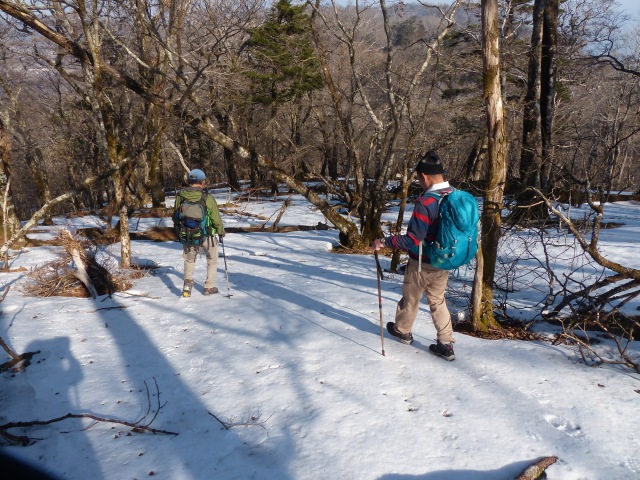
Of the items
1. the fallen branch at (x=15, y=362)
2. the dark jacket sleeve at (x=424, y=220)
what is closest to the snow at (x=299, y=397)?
the fallen branch at (x=15, y=362)

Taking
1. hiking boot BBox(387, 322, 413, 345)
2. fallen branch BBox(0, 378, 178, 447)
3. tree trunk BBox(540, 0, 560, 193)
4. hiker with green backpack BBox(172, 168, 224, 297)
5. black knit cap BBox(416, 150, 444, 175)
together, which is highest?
tree trunk BBox(540, 0, 560, 193)

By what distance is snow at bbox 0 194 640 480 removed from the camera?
2615 mm

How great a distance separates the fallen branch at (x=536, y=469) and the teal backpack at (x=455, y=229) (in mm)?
1596

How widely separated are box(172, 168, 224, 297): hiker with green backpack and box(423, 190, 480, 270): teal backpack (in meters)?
3.48

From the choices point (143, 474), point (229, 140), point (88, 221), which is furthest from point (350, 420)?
point (88, 221)

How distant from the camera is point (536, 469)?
Result: 2.44 meters

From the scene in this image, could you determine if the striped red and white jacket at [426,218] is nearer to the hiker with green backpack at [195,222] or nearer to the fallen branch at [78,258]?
the hiker with green backpack at [195,222]

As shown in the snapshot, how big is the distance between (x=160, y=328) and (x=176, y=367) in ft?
3.75

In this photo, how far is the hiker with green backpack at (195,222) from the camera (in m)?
5.93

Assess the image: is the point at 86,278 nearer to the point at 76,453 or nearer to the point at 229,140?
the point at 229,140

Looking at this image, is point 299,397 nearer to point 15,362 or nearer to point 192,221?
point 15,362

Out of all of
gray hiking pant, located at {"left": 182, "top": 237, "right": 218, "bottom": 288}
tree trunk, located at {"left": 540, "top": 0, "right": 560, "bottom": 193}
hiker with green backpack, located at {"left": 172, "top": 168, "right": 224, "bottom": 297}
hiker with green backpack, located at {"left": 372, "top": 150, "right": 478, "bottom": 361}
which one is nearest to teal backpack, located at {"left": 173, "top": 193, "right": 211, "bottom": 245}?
hiker with green backpack, located at {"left": 172, "top": 168, "right": 224, "bottom": 297}

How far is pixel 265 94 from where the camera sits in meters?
23.6

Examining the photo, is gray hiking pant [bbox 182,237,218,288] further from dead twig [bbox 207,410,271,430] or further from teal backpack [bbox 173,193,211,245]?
dead twig [bbox 207,410,271,430]
